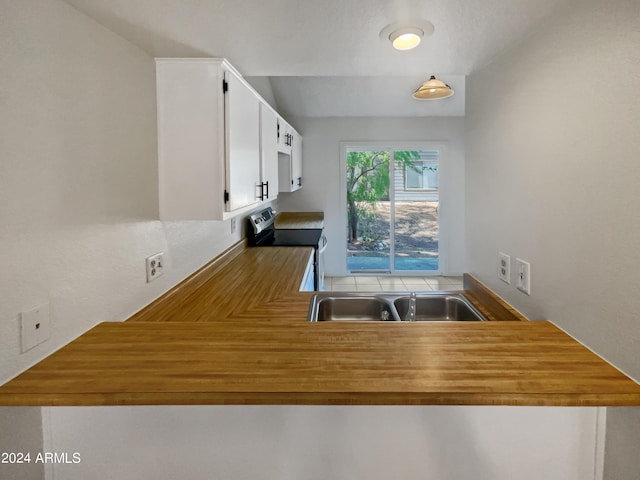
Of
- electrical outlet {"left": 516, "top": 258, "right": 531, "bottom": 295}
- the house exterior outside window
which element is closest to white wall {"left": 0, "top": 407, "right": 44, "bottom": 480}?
electrical outlet {"left": 516, "top": 258, "right": 531, "bottom": 295}

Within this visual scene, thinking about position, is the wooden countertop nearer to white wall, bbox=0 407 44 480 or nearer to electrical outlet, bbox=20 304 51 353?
electrical outlet, bbox=20 304 51 353

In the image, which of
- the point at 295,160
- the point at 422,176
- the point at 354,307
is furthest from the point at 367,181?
the point at 354,307

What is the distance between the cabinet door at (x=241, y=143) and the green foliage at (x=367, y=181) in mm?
3296

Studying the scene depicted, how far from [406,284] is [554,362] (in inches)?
167

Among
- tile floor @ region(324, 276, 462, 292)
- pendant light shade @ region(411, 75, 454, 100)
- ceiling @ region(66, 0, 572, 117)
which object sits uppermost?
pendant light shade @ region(411, 75, 454, 100)

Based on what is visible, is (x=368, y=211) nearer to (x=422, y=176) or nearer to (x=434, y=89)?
(x=422, y=176)

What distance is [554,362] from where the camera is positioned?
105 cm

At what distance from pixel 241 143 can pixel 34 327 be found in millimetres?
1191

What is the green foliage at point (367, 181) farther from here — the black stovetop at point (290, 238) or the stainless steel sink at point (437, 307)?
the stainless steel sink at point (437, 307)

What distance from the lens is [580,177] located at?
1.12 meters

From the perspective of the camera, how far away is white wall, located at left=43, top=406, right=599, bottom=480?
1.02 meters

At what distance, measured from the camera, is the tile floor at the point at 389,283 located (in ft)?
16.6

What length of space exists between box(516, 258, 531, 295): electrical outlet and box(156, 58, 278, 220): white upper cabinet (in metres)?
1.24

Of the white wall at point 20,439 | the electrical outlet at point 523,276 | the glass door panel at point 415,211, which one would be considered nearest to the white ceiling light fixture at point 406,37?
the electrical outlet at point 523,276
